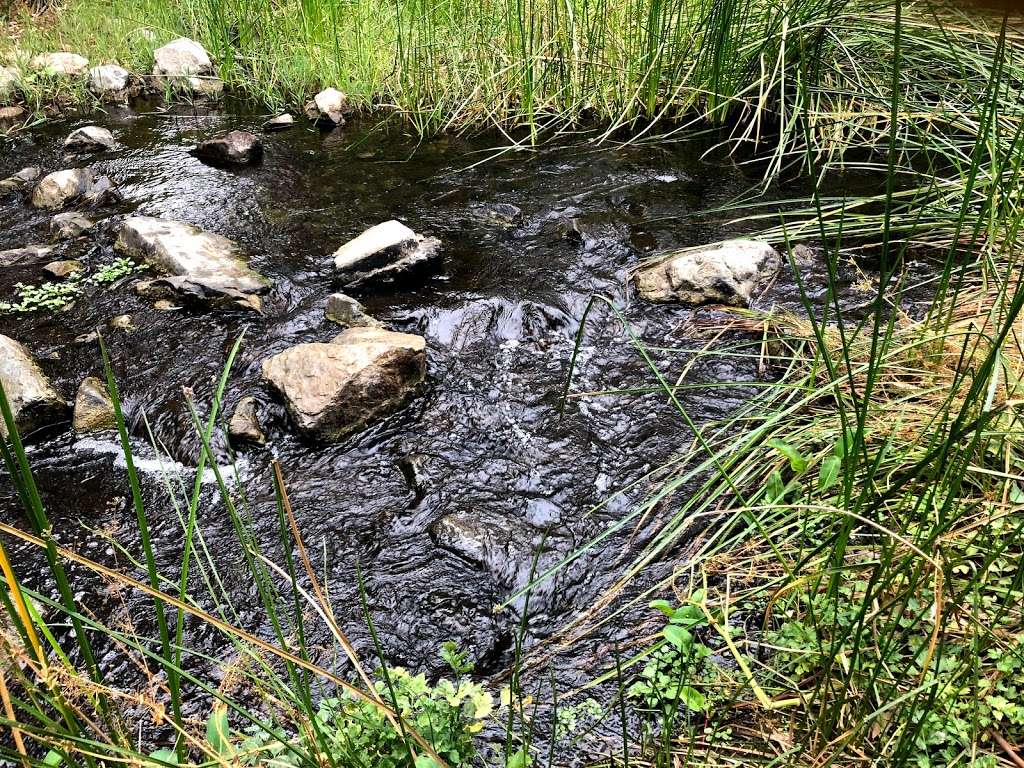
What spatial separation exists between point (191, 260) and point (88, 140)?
257 cm

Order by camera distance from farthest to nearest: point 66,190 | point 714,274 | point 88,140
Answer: point 88,140 → point 66,190 → point 714,274

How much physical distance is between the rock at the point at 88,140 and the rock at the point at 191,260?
185cm

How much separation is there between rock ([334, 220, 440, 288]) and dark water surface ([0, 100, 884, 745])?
101 mm

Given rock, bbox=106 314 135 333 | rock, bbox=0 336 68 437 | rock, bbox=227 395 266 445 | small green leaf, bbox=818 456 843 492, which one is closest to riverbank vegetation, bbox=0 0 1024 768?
small green leaf, bbox=818 456 843 492

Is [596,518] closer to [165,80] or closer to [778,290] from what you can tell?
[778,290]

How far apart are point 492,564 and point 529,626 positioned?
0.23 meters

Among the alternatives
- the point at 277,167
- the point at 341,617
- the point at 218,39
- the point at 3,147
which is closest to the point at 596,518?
the point at 341,617

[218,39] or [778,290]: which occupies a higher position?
[218,39]

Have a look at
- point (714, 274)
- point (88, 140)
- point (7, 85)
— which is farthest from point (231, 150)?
point (714, 274)

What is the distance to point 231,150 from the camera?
191 inches

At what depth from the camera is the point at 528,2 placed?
16.1ft

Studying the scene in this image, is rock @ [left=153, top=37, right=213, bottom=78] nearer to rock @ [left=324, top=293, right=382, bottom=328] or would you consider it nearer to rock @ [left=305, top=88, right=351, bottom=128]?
rock @ [left=305, top=88, right=351, bottom=128]

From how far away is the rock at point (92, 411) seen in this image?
2713 mm

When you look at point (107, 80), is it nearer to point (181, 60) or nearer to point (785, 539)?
point (181, 60)
